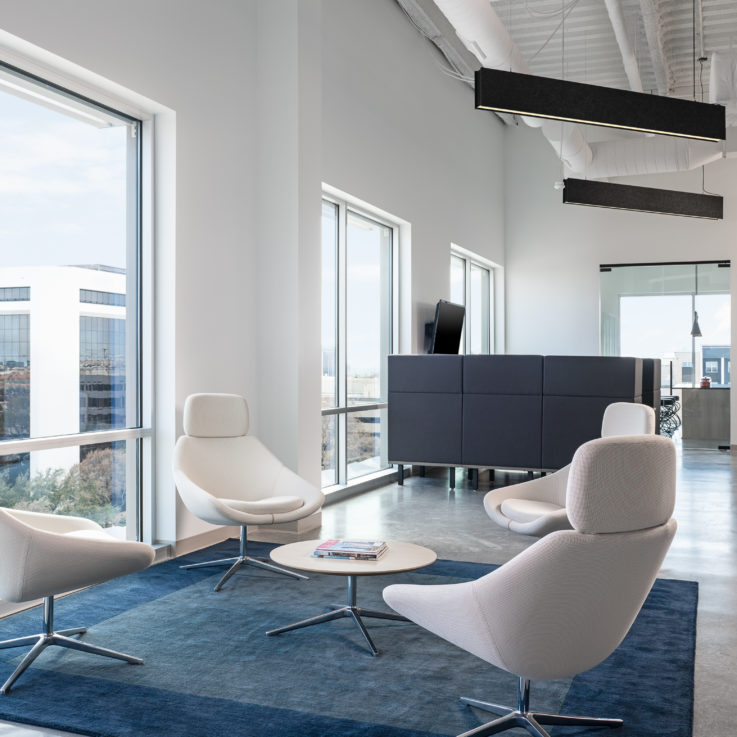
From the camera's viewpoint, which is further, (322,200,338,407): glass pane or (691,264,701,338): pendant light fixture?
(691,264,701,338): pendant light fixture

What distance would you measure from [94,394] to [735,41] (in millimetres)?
7887

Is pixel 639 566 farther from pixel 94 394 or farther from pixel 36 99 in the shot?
pixel 36 99

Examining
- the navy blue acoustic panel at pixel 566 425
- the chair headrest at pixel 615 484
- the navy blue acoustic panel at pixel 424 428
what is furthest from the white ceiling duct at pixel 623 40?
the chair headrest at pixel 615 484

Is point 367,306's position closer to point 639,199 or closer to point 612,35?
point 639,199

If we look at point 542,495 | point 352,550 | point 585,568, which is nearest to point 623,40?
point 542,495

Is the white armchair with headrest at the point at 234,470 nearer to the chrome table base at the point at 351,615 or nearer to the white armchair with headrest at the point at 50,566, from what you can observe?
the chrome table base at the point at 351,615

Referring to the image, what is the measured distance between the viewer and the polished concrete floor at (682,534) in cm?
305

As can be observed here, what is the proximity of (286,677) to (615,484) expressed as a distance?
1.55m

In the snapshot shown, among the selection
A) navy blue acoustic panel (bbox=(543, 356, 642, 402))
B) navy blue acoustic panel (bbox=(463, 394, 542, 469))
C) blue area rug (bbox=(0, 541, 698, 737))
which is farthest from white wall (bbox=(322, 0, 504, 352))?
blue area rug (bbox=(0, 541, 698, 737))

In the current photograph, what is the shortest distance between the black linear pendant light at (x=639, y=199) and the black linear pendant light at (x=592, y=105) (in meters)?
2.73

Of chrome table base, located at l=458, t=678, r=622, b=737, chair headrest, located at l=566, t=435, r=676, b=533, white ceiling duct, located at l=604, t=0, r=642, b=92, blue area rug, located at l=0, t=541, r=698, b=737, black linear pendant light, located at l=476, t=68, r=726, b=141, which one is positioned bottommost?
blue area rug, located at l=0, t=541, r=698, b=737

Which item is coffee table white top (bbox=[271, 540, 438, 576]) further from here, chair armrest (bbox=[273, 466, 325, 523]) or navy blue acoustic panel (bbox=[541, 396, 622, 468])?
navy blue acoustic panel (bbox=[541, 396, 622, 468])

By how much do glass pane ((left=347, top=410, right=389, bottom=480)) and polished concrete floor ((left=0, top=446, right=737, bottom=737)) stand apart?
0.32m

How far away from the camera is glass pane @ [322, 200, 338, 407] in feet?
24.2
